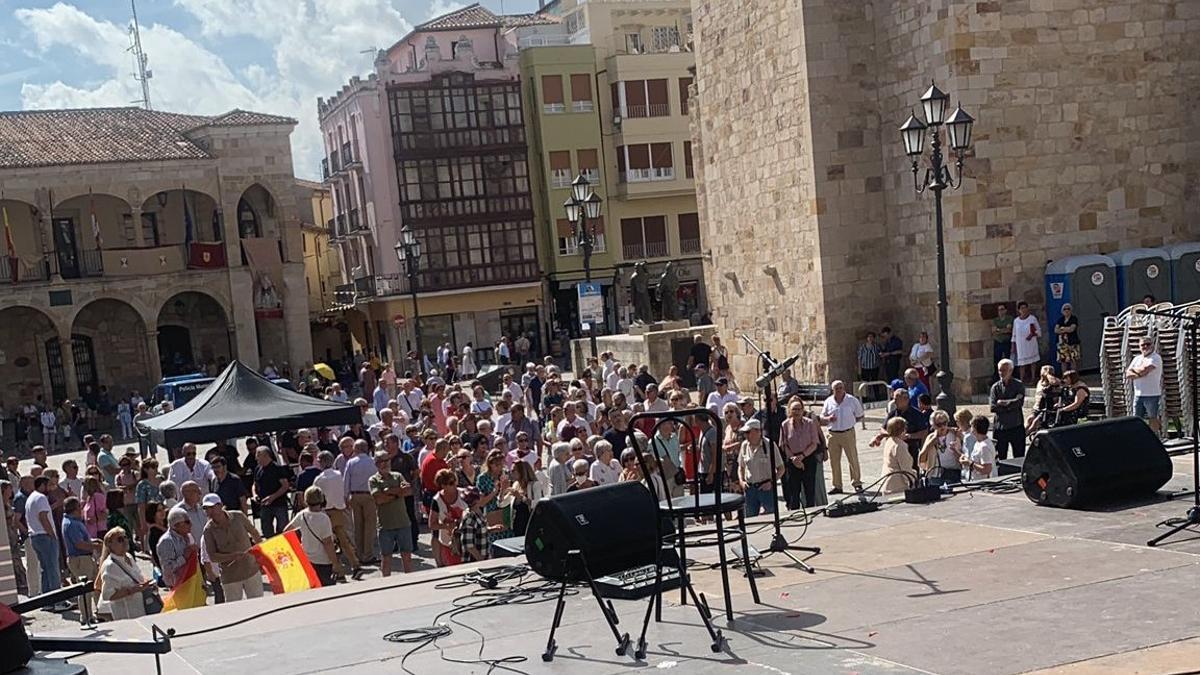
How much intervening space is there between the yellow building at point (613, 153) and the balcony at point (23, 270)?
1635cm

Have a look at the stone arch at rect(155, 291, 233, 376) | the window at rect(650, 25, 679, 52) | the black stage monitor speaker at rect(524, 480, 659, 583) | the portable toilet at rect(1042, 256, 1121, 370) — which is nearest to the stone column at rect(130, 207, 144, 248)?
the stone arch at rect(155, 291, 233, 376)

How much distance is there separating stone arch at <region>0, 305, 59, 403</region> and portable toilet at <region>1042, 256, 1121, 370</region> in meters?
30.7

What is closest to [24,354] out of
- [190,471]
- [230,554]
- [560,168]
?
[560,168]

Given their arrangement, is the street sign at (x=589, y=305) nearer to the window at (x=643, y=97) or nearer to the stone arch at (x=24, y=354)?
the stone arch at (x=24, y=354)

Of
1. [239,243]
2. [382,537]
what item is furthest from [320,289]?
[382,537]

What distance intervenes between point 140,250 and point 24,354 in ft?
15.5

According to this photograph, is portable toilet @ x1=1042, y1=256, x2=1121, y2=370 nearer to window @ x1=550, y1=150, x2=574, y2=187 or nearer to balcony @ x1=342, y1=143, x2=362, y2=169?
window @ x1=550, y1=150, x2=574, y2=187

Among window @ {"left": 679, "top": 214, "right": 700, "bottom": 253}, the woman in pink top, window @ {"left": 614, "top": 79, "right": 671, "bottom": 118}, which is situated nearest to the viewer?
the woman in pink top

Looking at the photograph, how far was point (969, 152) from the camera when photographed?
1955cm

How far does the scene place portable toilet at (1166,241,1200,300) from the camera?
64.0ft

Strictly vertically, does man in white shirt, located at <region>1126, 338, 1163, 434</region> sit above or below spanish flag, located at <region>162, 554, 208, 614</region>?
above

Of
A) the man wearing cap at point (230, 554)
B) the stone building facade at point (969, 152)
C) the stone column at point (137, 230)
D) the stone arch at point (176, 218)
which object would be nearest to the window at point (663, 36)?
the stone arch at point (176, 218)

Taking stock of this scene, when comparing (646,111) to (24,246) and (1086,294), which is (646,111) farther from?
(1086,294)

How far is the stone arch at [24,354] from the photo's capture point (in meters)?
39.5
